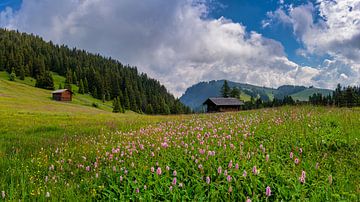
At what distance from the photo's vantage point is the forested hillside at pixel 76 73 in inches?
4833

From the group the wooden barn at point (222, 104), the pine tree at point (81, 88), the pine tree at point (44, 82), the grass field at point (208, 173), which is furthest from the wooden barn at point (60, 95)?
the grass field at point (208, 173)

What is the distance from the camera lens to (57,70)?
513 feet

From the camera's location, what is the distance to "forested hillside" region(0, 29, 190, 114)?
12275 centimetres

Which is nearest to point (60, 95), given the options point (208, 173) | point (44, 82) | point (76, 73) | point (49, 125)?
point (44, 82)

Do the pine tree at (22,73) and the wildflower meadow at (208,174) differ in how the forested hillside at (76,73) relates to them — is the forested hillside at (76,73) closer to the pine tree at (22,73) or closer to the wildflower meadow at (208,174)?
the pine tree at (22,73)

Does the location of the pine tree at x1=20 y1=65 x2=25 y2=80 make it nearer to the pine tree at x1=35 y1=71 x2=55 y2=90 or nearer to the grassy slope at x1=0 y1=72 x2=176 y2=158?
the pine tree at x1=35 y1=71 x2=55 y2=90

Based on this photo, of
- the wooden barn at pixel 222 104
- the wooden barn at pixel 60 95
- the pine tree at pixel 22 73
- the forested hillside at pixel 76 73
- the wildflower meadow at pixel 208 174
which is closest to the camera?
the wildflower meadow at pixel 208 174

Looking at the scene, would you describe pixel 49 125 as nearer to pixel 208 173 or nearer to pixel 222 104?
pixel 208 173

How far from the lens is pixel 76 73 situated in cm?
14700

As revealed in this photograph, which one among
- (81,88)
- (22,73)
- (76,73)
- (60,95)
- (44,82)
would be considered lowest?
(60,95)

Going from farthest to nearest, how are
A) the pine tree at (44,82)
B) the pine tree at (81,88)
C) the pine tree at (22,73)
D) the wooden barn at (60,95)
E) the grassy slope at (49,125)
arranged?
the pine tree at (81,88)
the pine tree at (22,73)
the pine tree at (44,82)
the wooden barn at (60,95)
the grassy slope at (49,125)

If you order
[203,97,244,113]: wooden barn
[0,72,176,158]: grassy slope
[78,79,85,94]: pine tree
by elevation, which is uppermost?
[78,79,85,94]: pine tree

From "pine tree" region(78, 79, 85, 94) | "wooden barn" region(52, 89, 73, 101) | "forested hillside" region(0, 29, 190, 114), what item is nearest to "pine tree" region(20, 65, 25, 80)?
"forested hillside" region(0, 29, 190, 114)

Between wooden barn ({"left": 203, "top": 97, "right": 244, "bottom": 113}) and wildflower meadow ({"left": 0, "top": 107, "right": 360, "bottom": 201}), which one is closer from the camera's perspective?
wildflower meadow ({"left": 0, "top": 107, "right": 360, "bottom": 201})
